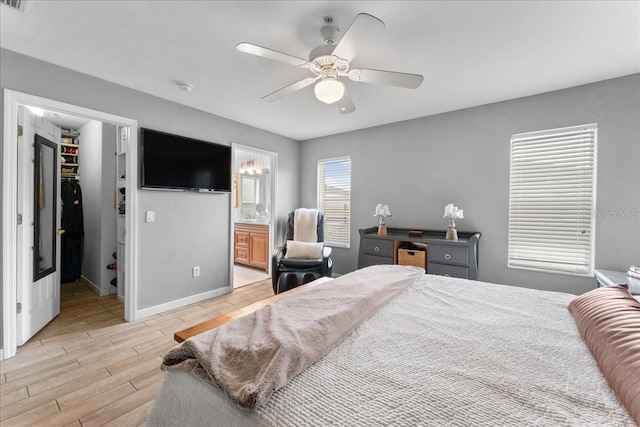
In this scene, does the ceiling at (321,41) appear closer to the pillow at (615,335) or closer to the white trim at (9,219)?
the white trim at (9,219)

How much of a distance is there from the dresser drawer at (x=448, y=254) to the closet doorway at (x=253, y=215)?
2.54m

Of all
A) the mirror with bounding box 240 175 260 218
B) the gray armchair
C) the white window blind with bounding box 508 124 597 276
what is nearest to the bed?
the white window blind with bounding box 508 124 597 276

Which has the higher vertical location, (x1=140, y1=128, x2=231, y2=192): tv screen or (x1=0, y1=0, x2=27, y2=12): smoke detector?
(x1=0, y1=0, x2=27, y2=12): smoke detector

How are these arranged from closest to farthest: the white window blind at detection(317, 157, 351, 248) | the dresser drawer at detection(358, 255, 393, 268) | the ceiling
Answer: the ceiling, the dresser drawer at detection(358, 255, 393, 268), the white window blind at detection(317, 157, 351, 248)

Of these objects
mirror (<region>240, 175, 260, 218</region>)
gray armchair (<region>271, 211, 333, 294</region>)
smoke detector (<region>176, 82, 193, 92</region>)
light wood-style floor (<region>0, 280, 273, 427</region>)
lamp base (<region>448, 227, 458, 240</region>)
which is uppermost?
Answer: smoke detector (<region>176, 82, 193, 92</region>)

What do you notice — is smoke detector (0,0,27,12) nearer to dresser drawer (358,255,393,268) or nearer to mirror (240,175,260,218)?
dresser drawer (358,255,393,268)

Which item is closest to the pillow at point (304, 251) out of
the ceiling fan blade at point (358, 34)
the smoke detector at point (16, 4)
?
the ceiling fan blade at point (358, 34)

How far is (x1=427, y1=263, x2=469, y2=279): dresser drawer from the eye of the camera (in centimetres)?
282

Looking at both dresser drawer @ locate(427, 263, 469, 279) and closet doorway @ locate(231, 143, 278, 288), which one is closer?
dresser drawer @ locate(427, 263, 469, 279)

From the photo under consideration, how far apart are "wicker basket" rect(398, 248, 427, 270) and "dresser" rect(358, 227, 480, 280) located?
4cm

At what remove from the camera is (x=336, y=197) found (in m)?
4.53

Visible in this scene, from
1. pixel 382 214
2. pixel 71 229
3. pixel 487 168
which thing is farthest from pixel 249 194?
pixel 487 168

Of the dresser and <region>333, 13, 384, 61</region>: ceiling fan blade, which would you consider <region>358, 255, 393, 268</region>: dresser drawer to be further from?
<region>333, 13, 384, 61</region>: ceiling fan blade

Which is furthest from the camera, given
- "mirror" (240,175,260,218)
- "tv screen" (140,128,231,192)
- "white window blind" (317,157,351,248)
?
"mirror" (240,175,260,218)
